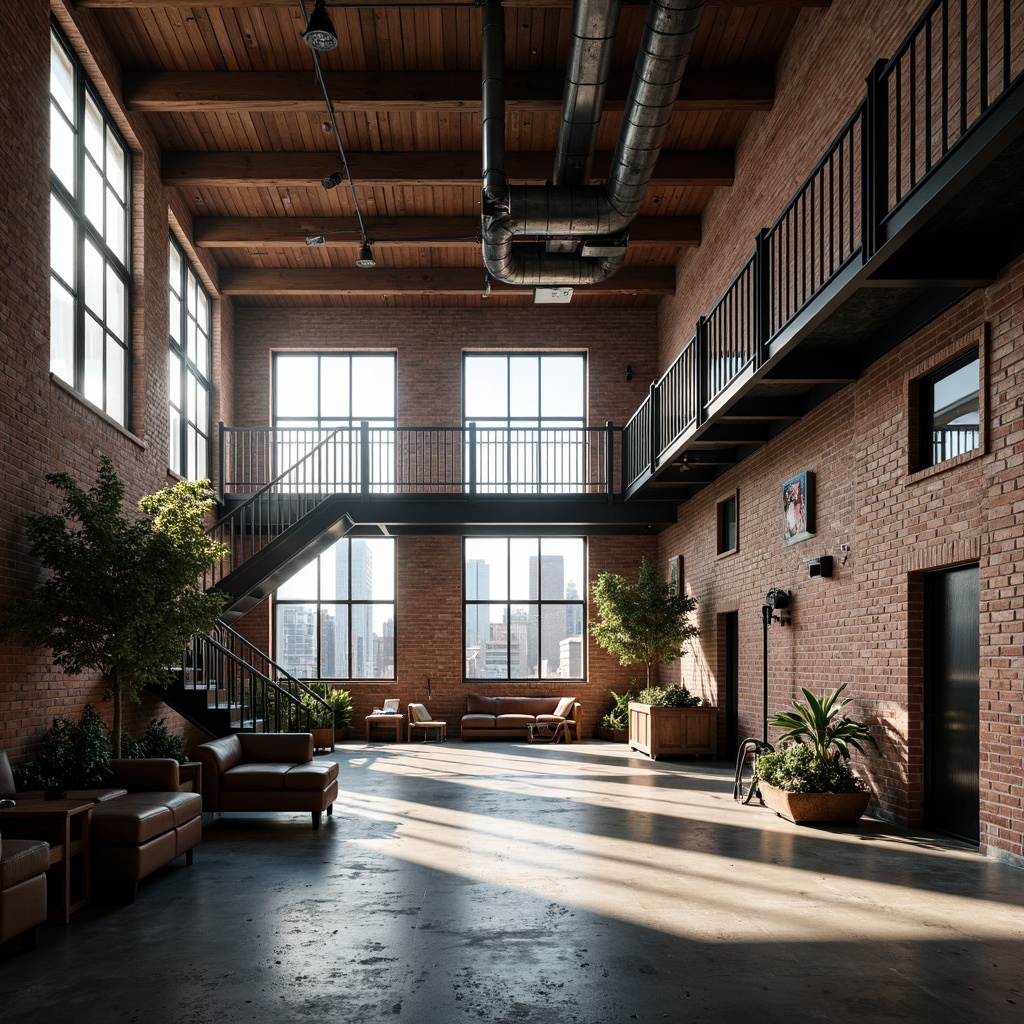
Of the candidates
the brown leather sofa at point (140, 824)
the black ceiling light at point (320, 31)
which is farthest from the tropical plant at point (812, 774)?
the black ceiling light at point (320, 31)

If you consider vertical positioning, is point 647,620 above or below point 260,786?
above

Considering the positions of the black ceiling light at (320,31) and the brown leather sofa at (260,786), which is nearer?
the black ceiling light at (320,31)

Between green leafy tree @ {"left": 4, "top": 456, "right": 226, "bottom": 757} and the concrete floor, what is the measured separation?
1588 mm

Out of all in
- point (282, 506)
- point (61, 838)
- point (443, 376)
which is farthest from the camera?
point (443, 376)

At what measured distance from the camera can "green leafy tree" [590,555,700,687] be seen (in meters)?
14.4

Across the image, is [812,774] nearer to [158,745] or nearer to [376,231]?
[158,745]

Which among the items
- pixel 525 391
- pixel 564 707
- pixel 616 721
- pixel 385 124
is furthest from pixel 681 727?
pixel 385 124

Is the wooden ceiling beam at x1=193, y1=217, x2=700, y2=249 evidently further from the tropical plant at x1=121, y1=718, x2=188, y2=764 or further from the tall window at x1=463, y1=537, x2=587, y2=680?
the tropical plant at x1=121, y1=718, x2=188, y2=764

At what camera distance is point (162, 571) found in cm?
823

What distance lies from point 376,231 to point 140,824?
1038cm

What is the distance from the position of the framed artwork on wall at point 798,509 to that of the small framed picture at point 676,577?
476cm

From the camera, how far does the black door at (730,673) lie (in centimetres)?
1298

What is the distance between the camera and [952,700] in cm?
734

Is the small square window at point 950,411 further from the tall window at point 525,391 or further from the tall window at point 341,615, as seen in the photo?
the tall window at point 341,615
